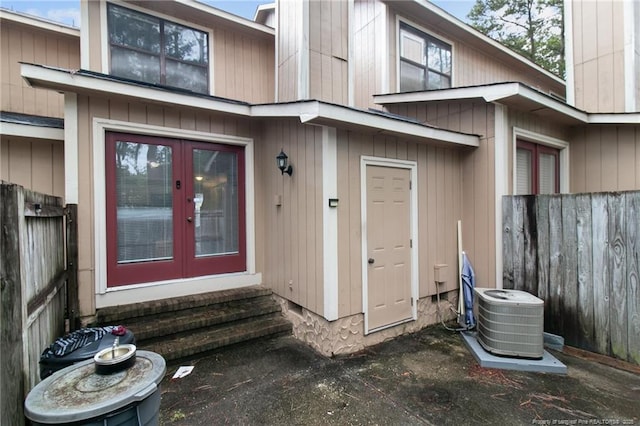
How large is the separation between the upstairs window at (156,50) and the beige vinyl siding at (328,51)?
2076mm

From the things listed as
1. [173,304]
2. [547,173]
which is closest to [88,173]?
[173,304]

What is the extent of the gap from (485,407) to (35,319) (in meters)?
3.40

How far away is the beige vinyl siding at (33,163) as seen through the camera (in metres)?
4.04

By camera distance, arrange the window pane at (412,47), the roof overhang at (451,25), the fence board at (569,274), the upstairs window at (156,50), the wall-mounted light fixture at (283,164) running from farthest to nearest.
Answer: the window pane at (412,47) < the roof overhang at (451,25) < the upstairs window at (156,50) < the wall-mounted light fixture at (283,164) < the fence board at (569,274)

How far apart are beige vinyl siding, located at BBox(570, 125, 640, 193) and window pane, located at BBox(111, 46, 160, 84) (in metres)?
7.08

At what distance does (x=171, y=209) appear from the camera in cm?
398

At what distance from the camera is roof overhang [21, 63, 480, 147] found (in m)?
3.08

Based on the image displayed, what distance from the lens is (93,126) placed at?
11.4ft

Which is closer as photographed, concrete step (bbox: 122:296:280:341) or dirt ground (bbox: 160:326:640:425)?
dirt ground (bbox: 160:326:640:425)

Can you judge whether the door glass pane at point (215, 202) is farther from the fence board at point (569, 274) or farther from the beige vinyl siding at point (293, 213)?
the fence board at point (569, 274)

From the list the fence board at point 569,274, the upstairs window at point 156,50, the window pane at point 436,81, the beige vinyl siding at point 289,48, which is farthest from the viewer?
the window pane at point 436,81

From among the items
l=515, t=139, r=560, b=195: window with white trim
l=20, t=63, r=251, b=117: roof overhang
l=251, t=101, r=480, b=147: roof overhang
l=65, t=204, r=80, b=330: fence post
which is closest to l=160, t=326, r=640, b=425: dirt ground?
l=65, t=204, r=80, b=330: fence post

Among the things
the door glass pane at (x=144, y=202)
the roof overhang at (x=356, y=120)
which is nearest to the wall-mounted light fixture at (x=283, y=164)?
the roof overhang at (x=356, y=120)

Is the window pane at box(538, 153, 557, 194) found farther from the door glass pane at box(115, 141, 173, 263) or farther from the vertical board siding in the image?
the vertical board siding
